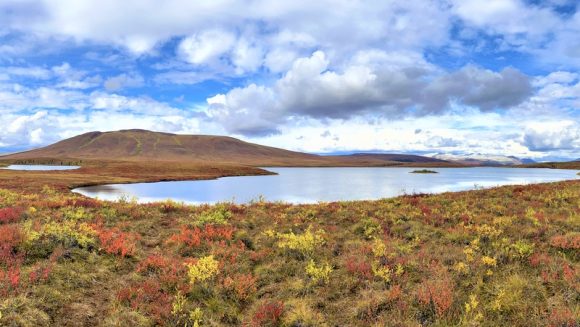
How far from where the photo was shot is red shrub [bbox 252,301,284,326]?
8586 mm

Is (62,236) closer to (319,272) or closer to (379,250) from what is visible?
(319,272)

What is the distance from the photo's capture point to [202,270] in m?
10.8

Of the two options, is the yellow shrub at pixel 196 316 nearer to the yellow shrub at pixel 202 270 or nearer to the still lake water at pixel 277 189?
the yellow shrub at pixel 202 270

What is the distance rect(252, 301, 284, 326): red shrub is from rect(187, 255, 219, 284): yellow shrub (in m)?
2.18

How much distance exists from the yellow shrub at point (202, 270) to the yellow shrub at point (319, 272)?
8.89ft

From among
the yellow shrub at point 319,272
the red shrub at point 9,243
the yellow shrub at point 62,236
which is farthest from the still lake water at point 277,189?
the yellow shrub at point 319,272

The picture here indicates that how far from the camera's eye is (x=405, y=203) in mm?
24344

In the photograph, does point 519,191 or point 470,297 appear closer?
point 470,297

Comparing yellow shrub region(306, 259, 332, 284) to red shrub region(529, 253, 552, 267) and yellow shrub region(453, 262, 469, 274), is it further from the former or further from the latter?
red shrub region(529, 253, 552, 267)

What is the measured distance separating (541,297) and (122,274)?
36.8 feet

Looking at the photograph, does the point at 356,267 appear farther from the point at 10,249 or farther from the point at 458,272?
the point at 10,249

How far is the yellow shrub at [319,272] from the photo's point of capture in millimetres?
10586

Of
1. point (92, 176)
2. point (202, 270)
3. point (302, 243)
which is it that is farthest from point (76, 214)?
point (92, 176)

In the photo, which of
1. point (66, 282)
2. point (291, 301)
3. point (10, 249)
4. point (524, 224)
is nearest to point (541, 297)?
point (291, 301)
